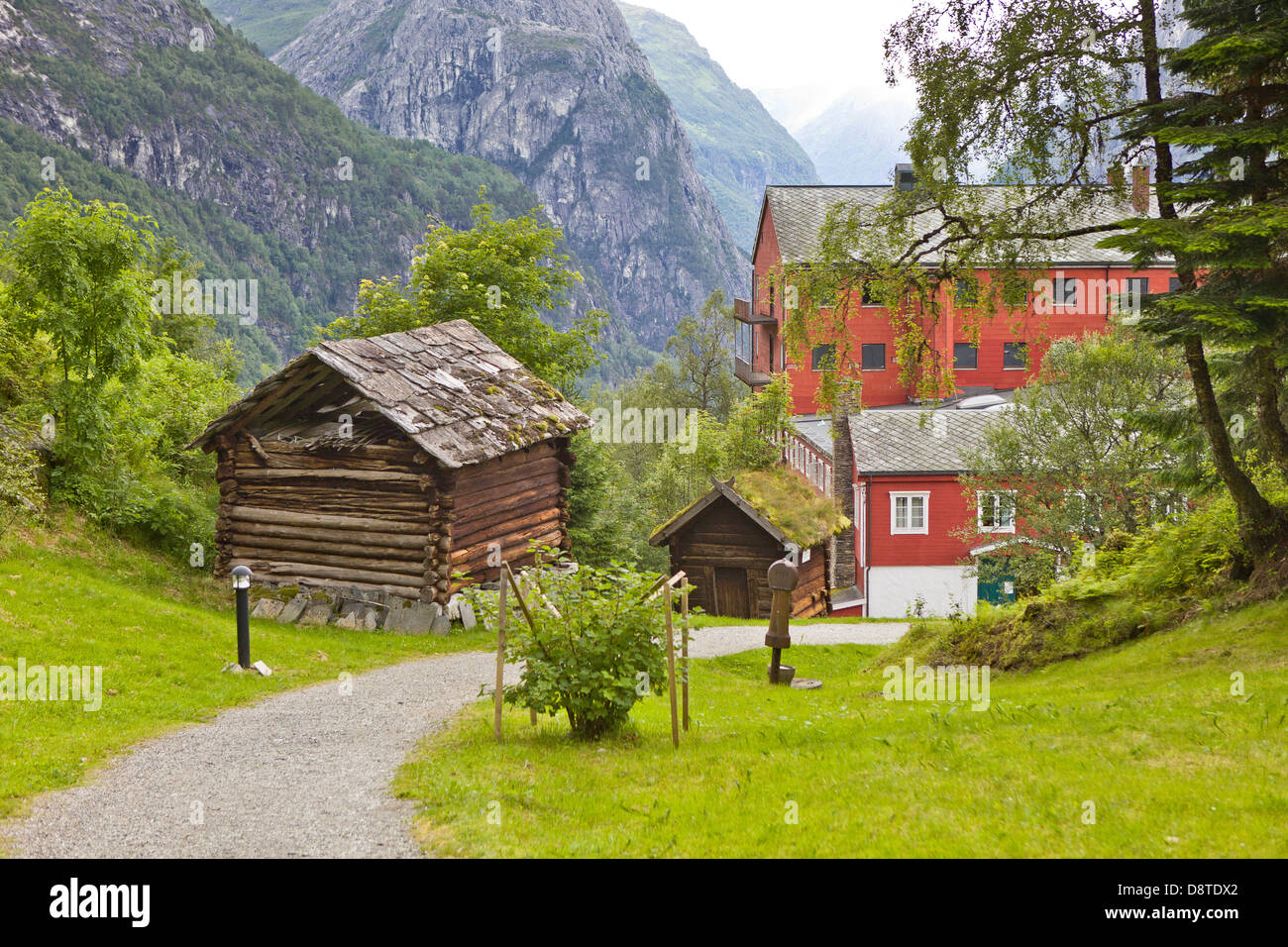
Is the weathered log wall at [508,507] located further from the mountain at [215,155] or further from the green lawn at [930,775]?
the mountain at [215,155]

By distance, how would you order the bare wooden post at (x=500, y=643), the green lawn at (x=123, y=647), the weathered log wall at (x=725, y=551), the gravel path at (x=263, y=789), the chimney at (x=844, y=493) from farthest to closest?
the chimney at (x=844, y=493) < the weathered log wall at (x=725, y=551) < the green lawn at (x=123, y=647) < the bare wooden post at (x=500, y=643) < the gravel path at (x=263, y=789)

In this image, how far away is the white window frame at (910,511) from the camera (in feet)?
117

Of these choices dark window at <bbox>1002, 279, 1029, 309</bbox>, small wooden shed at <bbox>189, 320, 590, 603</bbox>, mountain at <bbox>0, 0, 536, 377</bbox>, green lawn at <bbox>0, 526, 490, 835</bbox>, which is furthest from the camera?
mountain at <bbox>0, 0, 536, 377</bbox>

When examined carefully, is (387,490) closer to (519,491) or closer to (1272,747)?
(519,491)

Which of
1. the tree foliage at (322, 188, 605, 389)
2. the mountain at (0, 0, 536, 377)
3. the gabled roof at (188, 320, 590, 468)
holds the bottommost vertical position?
the gabled roof at (188, 320, 590, 468)

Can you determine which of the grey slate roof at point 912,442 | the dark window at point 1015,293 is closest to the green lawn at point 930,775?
the dark window at point 1015,293

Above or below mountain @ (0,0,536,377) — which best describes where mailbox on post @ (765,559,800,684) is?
below

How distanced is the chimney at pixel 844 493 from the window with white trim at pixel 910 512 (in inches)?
67.5

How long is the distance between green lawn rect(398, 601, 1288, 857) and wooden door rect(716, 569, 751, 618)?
18.0 meters

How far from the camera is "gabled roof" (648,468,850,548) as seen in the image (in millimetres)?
30266

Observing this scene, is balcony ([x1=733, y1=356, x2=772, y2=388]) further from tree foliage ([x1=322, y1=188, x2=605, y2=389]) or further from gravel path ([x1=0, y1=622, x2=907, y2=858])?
gravel path ([x1=0, y1=622, x2=907, y2=858])

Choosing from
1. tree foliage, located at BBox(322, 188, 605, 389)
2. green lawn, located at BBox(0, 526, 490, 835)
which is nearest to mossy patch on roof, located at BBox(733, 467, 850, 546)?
tree foliage, located at BBox(322, 188, 605, 389)

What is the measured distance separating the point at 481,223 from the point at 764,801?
32.0 meters

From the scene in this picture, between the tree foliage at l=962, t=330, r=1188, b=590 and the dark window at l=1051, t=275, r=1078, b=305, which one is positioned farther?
the dark window at l=1051, t=275, r=1078, b=305
